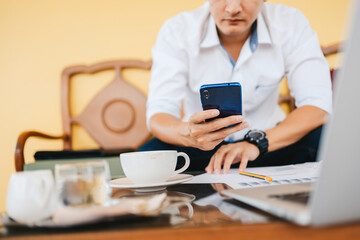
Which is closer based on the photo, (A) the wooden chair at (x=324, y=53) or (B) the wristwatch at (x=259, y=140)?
(B) the wristwatch at (x=259, y=140)

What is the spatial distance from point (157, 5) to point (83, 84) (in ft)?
2.26

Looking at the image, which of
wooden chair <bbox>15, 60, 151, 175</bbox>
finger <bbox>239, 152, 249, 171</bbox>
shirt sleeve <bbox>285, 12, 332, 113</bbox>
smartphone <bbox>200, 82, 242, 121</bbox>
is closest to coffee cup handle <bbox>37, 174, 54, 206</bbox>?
smartphone <bbox>200, 82, 242, 121</bbox>

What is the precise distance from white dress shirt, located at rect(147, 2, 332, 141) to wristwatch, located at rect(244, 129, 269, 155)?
0.36m

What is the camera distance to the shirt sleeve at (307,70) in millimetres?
1115

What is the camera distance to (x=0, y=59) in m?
2.06

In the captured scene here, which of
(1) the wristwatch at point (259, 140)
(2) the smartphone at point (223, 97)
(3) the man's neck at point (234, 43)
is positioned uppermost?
(3) the man's neck at point (234, 43)

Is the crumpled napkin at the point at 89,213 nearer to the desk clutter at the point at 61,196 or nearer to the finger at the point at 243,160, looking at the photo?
the desk clutter at the point at 61,196

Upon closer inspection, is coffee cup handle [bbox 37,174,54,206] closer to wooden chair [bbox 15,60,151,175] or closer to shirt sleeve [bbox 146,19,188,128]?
shirt sleeve [bbox 146,19,188,128]

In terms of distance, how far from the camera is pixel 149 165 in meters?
0.53

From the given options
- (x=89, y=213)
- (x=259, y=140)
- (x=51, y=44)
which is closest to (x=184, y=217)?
(x=89, y=213)

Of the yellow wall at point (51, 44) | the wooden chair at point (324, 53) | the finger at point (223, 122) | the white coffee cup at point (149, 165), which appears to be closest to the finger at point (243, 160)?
the finger at point (223, 122)

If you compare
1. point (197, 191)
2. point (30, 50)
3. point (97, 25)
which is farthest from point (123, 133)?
point (197, 191)

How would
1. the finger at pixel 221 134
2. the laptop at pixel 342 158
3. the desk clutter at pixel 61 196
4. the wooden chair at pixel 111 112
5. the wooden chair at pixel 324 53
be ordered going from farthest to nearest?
1. the wooden chair at pixel 111 112
2. the wooden chair at pixel 324 53
3. the finger at pixel 221 134
4. the desk clutter at pixel 61 196
5. the laptop at pixel 342 158

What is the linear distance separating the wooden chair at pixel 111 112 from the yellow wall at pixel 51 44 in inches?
3.6
